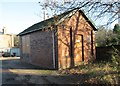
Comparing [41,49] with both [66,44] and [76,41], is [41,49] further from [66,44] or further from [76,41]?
[76,41]

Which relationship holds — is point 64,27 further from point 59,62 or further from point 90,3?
point 90,3

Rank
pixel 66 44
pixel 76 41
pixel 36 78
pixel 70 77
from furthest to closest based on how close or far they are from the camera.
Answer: pixel 76 41, pixel 66 44, pixel 36 78, pixel 70 77

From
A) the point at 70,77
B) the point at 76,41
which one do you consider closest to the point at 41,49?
the point at 76,41

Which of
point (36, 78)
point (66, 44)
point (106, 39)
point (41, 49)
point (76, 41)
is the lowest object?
point (36, 78)

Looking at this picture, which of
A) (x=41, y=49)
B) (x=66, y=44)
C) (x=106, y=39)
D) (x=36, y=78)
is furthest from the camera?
(x=106, y=39)

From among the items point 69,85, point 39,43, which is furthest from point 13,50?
point 69,85

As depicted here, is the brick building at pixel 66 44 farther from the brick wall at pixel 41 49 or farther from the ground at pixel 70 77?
the ground at pixel 70 77

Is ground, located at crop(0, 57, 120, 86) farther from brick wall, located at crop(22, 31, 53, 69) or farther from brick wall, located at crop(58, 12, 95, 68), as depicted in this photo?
brick wall, located at crop(22, 31, 53, 69)

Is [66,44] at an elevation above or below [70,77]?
above

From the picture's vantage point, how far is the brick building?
80.6ft

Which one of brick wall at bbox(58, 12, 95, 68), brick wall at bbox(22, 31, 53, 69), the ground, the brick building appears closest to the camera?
the ground

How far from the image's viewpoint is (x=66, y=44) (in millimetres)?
25219

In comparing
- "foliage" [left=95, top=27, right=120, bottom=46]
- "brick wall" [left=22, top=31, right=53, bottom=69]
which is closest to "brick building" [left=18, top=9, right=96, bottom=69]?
"brick wall" [left=22, top=31, right=53, bottom=69]

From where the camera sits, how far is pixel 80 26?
26844mm
